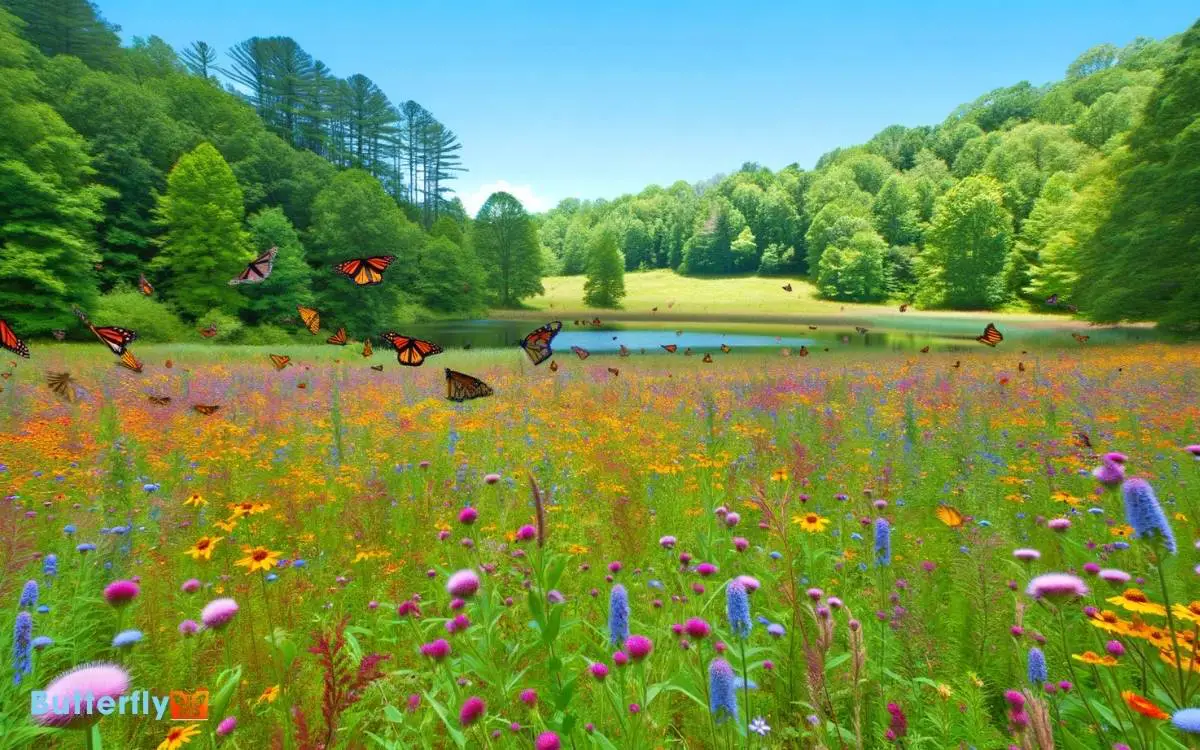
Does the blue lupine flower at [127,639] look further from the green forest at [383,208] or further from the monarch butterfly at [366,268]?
the green forest at [383,208]

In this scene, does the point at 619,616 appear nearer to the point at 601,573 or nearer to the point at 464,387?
the point at 601,573

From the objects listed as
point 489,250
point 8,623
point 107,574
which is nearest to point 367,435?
point 107,574

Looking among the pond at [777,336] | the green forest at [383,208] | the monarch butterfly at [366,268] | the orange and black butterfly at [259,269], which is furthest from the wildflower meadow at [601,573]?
the green forest at [383,208]

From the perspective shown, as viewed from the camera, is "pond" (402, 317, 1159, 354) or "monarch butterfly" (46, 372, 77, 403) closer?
"monarch butterfly" (46, 372, 77, 403)

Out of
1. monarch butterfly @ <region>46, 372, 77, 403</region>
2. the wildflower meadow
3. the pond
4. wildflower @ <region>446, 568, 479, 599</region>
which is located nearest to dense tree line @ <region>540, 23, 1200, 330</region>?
the pond

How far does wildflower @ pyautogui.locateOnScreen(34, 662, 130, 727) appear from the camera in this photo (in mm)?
968

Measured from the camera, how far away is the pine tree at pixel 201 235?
32.1 m

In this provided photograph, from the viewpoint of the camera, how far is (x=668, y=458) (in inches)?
213

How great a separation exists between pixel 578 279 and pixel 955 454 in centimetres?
Result: 9612

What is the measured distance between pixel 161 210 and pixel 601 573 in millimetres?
40981

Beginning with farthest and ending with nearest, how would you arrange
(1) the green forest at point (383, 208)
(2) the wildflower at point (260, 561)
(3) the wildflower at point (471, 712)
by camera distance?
(1) the green forest at point (383, 208), (2) the wildflower at point (260, 561), (3) the wildflower at point (471, 712)

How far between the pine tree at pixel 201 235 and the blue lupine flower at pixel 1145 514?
39995 millimetres

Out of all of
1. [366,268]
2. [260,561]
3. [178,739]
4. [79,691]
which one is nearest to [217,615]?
[178,739]

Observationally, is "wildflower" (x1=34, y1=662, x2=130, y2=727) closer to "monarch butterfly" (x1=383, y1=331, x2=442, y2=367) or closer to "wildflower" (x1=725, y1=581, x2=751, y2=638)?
"wildflower" (x1=725, y1=581, x2=751, y2=638)
